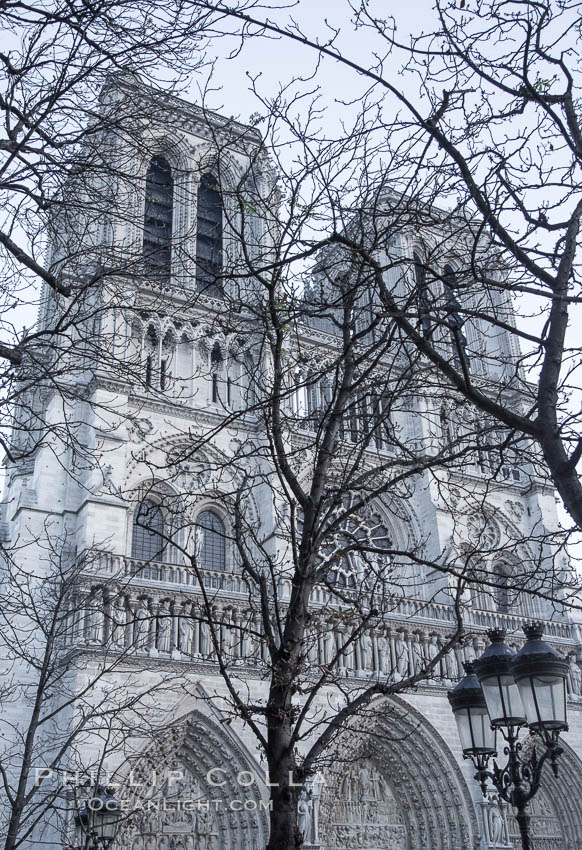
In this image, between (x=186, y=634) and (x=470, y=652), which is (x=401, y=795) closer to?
(x=470, y=652)

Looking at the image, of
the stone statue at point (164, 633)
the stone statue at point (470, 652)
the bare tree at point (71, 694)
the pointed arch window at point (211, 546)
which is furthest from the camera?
the stone statue at point (470, 652)

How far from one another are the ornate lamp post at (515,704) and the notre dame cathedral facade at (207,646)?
16.2 ft

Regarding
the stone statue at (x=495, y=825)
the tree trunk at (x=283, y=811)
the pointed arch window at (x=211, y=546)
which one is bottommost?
the stone statue at (x=495, y=825)

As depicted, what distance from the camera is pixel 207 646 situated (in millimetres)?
16656

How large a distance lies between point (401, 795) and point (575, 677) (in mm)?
5707

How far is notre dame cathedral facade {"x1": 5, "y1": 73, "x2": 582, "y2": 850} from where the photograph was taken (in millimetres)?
15047

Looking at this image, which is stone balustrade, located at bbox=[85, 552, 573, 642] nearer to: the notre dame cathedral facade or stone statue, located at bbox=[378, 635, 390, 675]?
the notre dame cathedral facade

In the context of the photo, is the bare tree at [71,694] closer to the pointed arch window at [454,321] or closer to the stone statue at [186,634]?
the stone statue at [186,634]

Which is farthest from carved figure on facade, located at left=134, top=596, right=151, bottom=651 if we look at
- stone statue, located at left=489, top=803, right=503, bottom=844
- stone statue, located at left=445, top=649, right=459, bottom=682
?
stone statue, located at left=489, top=803, right=503, bottom=844

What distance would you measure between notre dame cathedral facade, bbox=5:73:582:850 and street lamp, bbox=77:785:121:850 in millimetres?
1352

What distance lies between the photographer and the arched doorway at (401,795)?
17.2 meters

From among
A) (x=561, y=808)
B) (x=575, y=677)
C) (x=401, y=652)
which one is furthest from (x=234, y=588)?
(x=561, y=808)

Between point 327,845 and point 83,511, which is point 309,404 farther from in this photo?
point 327,845

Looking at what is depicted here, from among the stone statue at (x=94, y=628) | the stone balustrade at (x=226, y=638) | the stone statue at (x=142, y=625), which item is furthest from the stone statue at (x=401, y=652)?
the stone statue at (x=94, y=628)
